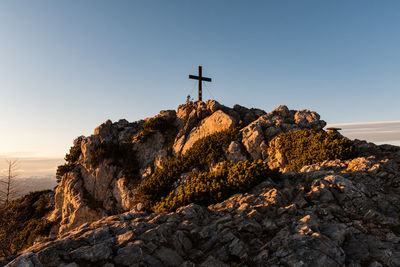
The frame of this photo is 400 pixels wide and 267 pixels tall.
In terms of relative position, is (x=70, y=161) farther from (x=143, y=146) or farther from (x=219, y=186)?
(x=219, y=186)

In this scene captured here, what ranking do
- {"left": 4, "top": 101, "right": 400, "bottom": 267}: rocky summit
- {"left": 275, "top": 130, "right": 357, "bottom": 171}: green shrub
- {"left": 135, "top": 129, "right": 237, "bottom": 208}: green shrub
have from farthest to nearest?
{"left": 135, "top": 129, "right": 237, "bottom": 208}: green shrub
{"left": 275, "top": 130, "right": 357, "bottom": 171}: green shrub
{"left": 4, "top": 101, "right": 400, "bottom": 267}: rocky summit

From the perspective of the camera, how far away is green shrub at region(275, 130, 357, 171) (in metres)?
13.2

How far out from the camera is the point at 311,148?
14805 mm

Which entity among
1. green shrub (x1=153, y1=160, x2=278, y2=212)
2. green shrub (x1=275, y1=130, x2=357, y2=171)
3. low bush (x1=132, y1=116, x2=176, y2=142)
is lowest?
green shrub (x1=153, y1=160, x2=278, y2=212)

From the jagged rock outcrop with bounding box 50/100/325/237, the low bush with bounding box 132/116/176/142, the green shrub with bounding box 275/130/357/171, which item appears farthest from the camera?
the low bush with bounding box 132/116/176/142

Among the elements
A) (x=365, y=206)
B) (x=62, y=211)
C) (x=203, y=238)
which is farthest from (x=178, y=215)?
(x=62, y=211)

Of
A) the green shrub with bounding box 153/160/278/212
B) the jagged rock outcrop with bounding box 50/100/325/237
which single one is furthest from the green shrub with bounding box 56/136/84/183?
the green shrub with bounding box 153/160/278/212

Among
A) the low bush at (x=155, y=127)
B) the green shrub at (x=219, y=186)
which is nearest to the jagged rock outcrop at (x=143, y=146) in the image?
the low bush at (x=155, y=127)

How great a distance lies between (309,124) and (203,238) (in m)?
17.1

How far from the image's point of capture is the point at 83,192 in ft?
77.6

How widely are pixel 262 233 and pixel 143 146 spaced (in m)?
20.5

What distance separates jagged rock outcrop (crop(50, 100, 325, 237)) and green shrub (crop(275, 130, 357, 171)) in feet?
6.89

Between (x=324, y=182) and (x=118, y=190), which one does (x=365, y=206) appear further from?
(x=118, y=190)

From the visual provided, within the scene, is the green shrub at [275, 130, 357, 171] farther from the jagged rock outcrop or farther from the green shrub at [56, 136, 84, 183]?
the green shrub at [56, 136, 84, 183]
